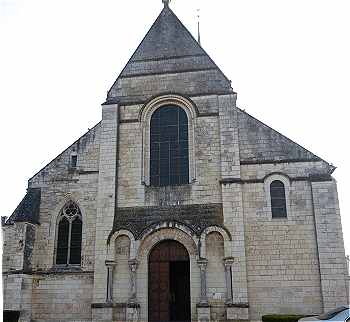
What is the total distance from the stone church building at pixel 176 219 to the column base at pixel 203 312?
36 mm

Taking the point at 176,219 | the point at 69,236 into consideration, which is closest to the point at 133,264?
the point at 176,219

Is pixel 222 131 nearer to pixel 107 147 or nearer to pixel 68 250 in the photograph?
pixel 107 147

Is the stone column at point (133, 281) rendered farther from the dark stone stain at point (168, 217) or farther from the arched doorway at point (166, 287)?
the dark stone stain at point (168, 217)

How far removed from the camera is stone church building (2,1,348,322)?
55.3ft

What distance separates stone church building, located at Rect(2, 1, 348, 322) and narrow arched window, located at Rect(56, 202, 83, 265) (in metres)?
0.05

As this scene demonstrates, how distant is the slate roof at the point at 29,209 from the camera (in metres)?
18.5

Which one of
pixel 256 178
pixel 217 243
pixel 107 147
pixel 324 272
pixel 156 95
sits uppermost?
pixel 156 95

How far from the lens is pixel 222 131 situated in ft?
61.9

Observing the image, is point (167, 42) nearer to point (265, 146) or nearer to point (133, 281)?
point (265, 146)

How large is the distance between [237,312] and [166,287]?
2.88 meters

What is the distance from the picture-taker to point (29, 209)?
62.0ft

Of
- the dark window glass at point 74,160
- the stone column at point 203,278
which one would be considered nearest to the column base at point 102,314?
the stone column at point 203,278

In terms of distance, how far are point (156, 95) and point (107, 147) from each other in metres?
3.11

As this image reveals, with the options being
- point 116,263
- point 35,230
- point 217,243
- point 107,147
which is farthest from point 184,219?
point 35,230
